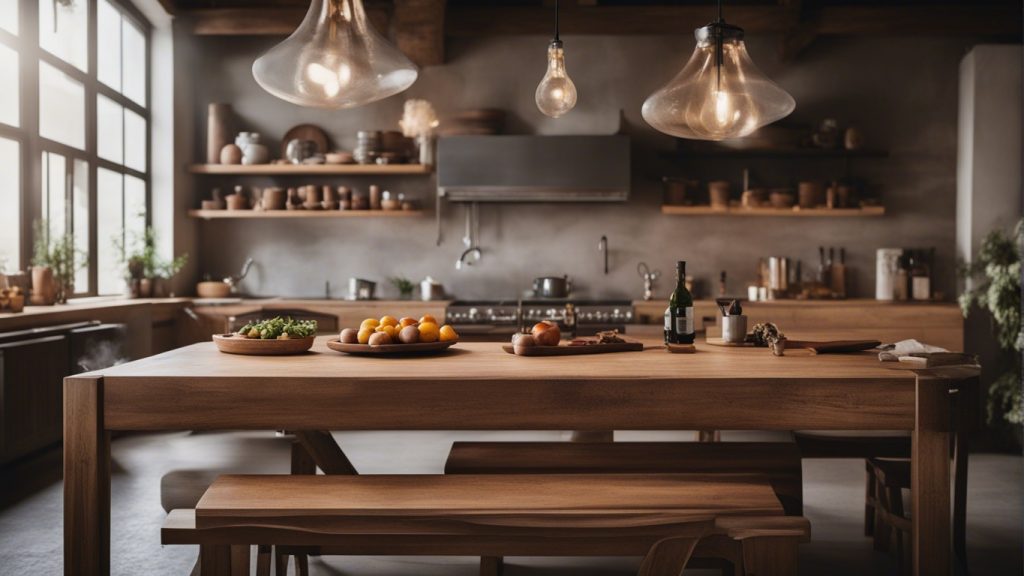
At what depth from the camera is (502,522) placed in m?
2.05

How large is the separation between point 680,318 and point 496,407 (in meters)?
1.00

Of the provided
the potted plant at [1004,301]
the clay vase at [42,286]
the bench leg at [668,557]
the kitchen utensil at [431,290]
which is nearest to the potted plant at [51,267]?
the clay vase at [42,286]

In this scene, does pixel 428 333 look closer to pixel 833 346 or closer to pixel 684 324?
pixel 684 324

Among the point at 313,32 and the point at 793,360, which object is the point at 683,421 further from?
the point at 313,32

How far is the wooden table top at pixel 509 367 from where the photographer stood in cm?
217

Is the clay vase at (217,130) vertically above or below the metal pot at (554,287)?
above

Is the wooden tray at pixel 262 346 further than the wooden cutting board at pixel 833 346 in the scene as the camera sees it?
No

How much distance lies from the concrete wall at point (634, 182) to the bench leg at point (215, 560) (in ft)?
15.3

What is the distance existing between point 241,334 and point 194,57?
490 centimetres

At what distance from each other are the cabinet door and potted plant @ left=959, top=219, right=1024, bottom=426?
5.58 m

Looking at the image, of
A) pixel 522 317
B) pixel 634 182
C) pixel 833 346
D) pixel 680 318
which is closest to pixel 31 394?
pixel 522 317

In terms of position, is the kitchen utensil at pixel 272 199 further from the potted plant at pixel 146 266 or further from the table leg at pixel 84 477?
the table leg at pixel 84 477

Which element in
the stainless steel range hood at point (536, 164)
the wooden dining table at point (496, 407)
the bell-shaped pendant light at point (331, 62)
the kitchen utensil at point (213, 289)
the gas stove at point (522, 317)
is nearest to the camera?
the wooden dining table at point (496, 407)

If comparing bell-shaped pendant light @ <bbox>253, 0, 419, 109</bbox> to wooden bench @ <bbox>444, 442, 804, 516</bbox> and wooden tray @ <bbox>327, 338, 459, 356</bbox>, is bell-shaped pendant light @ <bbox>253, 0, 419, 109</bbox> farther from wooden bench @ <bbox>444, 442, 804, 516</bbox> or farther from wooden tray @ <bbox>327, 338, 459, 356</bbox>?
wooden bench @ <bbox>444, 442, 804, 516</bbox>
